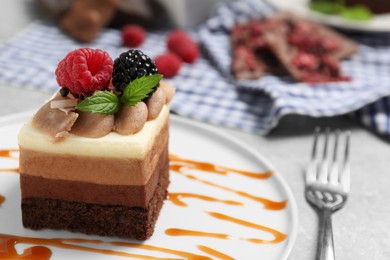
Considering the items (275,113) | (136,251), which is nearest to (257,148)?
(275,113)

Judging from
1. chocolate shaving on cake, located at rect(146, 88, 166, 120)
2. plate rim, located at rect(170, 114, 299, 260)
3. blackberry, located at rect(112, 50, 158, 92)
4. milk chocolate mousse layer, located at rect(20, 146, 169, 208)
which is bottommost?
plate rim, located at rect(170, 114, 299, 260)

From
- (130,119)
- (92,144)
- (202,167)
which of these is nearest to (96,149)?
(92,144)

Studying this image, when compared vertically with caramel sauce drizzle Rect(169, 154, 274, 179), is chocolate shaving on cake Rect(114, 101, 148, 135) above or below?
above

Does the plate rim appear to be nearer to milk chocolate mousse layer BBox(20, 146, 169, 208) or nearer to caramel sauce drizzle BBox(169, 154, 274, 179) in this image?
caramel sauce drizzle BBox(169, 154, 274, 179)

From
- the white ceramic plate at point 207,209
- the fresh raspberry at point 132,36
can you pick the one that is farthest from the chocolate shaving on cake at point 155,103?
the fresh raspberry at point 132,36

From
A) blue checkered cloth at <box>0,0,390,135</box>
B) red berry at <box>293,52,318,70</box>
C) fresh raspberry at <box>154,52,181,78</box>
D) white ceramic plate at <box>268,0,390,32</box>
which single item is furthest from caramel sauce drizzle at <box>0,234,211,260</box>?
white ceramic plate at <box>268,0,390,32</box>

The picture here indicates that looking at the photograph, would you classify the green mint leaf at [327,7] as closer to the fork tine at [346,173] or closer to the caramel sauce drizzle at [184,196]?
the fork tine at [346,173]
